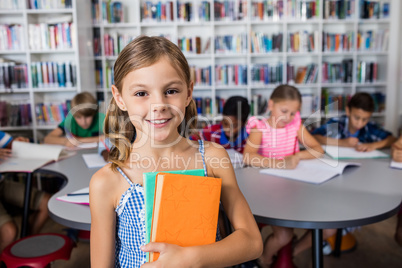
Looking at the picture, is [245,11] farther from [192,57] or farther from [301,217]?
[301,217]

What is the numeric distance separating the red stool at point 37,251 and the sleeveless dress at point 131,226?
586mm

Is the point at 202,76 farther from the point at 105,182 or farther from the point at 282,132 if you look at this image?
the point at 105,182

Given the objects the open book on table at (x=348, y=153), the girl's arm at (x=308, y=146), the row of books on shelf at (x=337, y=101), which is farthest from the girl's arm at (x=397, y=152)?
the row of books on shelf at (x=337, y=101)

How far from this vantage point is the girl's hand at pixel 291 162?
1689 millimetres

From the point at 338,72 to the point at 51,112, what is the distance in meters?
3.01

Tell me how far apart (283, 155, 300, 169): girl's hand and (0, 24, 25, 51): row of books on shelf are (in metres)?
2.87

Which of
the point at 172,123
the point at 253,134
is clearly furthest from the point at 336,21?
the point at 172,123

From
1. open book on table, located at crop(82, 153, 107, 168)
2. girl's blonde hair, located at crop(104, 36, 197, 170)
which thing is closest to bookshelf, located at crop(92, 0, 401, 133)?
open book on table, located at crop(82, 153, 107, 168)

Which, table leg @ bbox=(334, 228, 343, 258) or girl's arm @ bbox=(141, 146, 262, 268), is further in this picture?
table leg @ bbox=(334, 228, 343, 258)

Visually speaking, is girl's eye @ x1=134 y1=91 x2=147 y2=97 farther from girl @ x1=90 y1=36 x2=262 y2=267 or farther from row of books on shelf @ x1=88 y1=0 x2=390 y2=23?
row of books on shelf @ x1=88 y1=0 x2=390 y2=23

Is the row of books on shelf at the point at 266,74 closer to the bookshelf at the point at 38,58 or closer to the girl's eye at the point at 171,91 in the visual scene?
the bookshelf at the point at 38,58

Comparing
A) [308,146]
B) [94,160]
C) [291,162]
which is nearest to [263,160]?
[291,162]

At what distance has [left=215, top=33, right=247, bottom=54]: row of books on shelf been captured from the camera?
387cm

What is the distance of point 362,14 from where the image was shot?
3883mm
